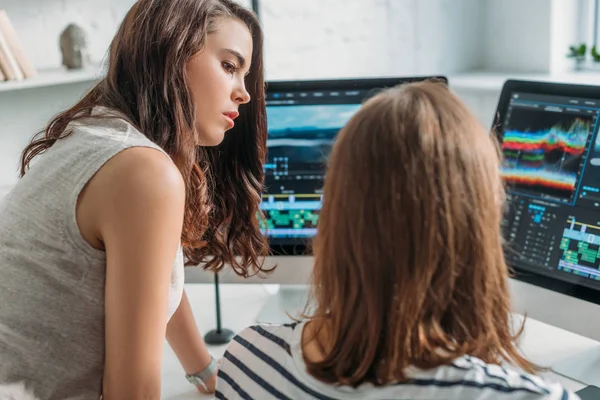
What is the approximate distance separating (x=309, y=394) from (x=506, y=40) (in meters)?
2.01

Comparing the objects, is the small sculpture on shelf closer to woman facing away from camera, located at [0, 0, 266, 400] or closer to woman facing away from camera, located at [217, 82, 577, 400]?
woman facing away from camera, located at [0, 0, 266, 400]

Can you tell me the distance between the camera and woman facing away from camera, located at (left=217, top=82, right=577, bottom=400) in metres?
0.71

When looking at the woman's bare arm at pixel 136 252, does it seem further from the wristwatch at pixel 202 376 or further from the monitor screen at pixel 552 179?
the monitor screen at pixel 552 179

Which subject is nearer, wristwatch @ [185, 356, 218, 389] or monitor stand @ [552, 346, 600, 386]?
monitor stand @ [552, 346, 600, 386]

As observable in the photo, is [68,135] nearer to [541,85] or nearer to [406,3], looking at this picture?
[541,85]

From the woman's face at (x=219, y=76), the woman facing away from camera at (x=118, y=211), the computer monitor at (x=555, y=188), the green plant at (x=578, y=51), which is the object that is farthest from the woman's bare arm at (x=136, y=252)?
the green plant at (x=578, y=51)

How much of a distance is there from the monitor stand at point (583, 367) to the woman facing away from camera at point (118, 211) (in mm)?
634

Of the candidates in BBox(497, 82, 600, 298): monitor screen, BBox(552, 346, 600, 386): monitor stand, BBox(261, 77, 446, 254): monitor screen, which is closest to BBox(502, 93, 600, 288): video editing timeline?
BBox(497, 82, 600, 298): monitor screen

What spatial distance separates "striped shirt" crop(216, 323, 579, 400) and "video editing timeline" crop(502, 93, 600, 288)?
50 cm

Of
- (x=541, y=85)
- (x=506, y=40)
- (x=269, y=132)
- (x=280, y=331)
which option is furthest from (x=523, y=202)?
(x=506, y=40)

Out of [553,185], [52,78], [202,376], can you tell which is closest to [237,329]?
[202,376]

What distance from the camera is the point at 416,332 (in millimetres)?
743

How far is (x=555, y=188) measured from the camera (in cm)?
126

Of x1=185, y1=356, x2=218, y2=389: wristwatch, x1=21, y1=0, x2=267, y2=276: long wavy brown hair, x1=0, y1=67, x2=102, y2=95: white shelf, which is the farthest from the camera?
x1=0, y1=67, x2=102, y2=95: white shelf
